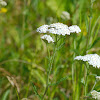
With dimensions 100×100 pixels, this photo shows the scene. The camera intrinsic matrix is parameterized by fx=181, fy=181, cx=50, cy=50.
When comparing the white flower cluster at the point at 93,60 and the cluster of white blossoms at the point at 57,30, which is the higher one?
the cluster of white blossoms at the point at 57,30

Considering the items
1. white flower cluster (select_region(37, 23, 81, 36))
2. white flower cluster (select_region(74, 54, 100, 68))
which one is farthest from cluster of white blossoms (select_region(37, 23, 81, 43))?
white flower cluster (select_region(74, 54, 100, 68))

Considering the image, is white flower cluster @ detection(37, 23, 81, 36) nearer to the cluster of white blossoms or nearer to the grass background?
the cluster of white blossoms

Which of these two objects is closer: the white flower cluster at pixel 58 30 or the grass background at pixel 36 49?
the white flower cluster at pixel 58 30

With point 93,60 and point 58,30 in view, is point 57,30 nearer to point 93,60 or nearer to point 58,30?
point 58,30

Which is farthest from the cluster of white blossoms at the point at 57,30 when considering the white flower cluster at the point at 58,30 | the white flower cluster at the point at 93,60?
the white flower cluster at the point at 93,60

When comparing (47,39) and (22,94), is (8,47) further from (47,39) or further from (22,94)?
(47,39)

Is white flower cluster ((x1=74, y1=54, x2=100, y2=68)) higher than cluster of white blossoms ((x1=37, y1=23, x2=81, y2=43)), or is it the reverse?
cluster of white blossoms ((x1=37, y1=23, x2=81, y2=43))

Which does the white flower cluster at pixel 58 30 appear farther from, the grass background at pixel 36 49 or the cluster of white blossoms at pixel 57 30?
the grass background at pixel 36 49

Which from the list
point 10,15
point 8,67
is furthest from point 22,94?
point 10,15
